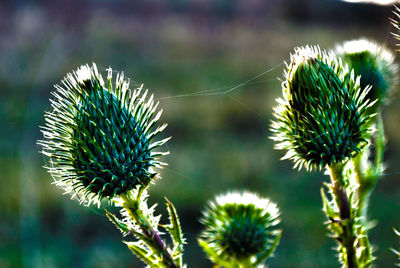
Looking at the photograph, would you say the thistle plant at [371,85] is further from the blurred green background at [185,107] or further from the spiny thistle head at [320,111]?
the blurred green background at [185,107]

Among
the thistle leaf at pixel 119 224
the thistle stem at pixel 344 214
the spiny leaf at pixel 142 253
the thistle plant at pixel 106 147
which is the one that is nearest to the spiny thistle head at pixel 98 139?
the thistle plant at pixel 106 147

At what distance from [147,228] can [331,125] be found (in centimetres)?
93

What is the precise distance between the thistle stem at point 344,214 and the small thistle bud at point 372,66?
654mm

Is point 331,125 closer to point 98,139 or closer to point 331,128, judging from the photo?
point 331,128

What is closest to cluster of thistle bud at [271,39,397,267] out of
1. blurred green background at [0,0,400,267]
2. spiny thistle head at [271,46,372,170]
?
spiny thistle head at [271,46,372,170]

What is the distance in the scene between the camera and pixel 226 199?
3.09m

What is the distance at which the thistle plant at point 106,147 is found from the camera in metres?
2.09

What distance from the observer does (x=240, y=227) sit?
271cm

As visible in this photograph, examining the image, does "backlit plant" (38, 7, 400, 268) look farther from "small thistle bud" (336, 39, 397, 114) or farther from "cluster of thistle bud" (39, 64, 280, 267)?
"small thistle bud" (336, 39, 397, 114)

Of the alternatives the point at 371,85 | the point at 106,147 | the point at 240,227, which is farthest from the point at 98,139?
the point at 371,85

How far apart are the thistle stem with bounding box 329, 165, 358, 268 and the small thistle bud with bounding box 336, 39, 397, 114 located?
65 centimetres

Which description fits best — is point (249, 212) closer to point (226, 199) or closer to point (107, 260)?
point (226, 199)

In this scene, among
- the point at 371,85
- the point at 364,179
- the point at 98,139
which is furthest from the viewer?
the point at 371,85

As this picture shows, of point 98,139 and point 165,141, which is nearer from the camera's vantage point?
point 165,141
